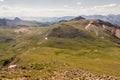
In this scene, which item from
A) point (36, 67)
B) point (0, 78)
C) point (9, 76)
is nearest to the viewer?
point (0, 78)

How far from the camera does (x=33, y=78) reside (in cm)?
7369

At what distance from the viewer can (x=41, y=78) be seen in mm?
73750

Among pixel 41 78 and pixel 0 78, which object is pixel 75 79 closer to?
pixel 41 78

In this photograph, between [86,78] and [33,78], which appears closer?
[33,78]

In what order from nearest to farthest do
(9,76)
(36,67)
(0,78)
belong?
(0,78)
(9,76)
(36,67)

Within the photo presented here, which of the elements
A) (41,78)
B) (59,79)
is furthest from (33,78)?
(59,79)

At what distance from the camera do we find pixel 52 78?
2955 inches

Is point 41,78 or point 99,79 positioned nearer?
point 41,78

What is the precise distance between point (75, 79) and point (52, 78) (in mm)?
7590

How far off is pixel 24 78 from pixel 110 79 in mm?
29836

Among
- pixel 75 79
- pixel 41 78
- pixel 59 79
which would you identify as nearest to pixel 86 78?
pixel 75 79

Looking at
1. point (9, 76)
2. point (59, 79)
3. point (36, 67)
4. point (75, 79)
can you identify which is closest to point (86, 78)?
point (75, 79)

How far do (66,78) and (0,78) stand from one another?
2126cm

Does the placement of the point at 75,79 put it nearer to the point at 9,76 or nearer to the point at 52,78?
the point at 52,78
